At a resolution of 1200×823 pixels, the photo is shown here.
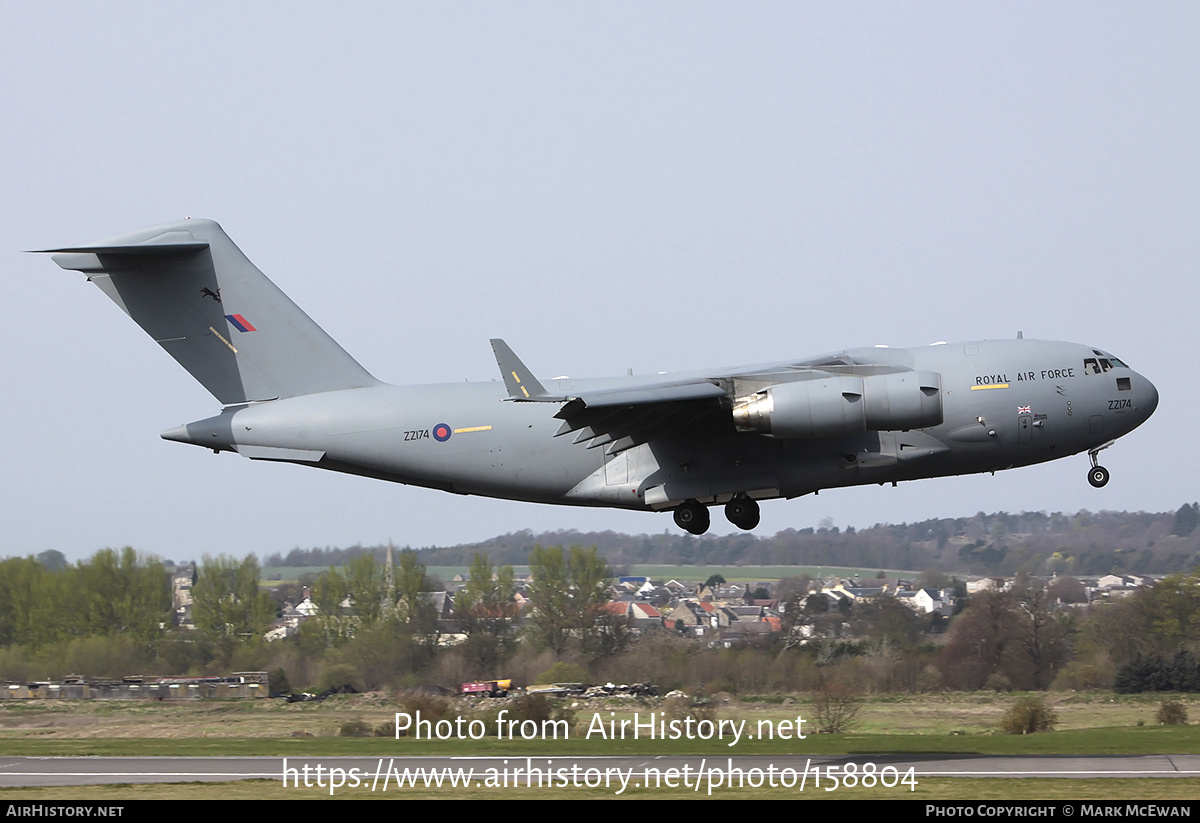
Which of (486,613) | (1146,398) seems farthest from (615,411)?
(486,613)

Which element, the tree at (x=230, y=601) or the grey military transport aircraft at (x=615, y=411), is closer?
the grey military transport aircraft at (x=615, y=411)

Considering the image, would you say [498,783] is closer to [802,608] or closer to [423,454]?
[423,454]

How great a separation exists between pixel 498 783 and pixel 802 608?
2431cm

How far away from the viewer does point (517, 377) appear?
13938 mm

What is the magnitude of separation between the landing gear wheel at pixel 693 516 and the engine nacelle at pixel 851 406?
1.90 meters

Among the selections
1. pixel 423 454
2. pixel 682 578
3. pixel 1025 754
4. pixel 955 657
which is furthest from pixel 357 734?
pixel 682 578

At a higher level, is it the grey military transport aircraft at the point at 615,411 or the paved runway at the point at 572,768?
the grey military transport aircraft at the point at 615,411

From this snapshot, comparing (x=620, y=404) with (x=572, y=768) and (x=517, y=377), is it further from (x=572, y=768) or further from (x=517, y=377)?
(x=572, y=768)

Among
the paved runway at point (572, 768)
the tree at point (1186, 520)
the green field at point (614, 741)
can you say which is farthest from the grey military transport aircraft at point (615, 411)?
the tree at point (1186, 520)

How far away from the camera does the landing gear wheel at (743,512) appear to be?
16.0 metres

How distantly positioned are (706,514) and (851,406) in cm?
263

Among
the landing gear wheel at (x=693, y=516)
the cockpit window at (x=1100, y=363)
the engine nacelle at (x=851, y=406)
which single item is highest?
the cockpit window at (x=1100, y=363)

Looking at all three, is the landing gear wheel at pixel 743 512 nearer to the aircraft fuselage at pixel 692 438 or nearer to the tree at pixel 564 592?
the aircraft fuselage at pixel 692 438
